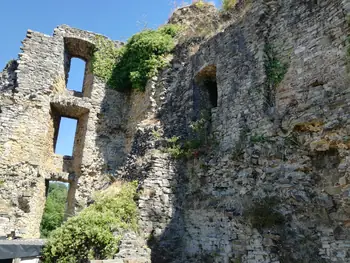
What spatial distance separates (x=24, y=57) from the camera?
13234 mm

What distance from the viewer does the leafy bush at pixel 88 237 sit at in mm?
6805

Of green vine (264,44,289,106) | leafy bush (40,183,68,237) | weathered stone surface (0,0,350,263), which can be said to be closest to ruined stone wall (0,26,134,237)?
weathered stone surface (0,0,350,263)

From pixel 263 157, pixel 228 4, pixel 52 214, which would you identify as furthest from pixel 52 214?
pixel 263 157

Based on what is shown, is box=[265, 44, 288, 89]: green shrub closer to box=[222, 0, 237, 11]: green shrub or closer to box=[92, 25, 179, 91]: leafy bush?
box=[222, 0, 237, 11]: green shrub

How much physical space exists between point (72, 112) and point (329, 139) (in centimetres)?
1089

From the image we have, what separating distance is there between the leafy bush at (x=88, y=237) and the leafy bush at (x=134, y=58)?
649 centimetres

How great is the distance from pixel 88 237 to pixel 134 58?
8.81 meters

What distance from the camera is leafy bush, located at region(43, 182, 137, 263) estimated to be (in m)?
6.80

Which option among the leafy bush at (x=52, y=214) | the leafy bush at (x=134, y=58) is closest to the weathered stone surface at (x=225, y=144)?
the leafy bush at (x=134, y=58)

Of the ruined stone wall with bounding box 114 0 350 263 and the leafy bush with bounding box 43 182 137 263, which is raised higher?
the ruined stone wall with bounding box 114 0 350 263

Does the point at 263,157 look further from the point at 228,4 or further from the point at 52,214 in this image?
the point at 52,214

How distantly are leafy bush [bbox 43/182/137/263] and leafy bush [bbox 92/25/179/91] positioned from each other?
6.49 m

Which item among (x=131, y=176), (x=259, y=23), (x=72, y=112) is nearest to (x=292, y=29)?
(x=259, y=23)

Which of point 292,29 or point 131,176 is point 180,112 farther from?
point 292,29
